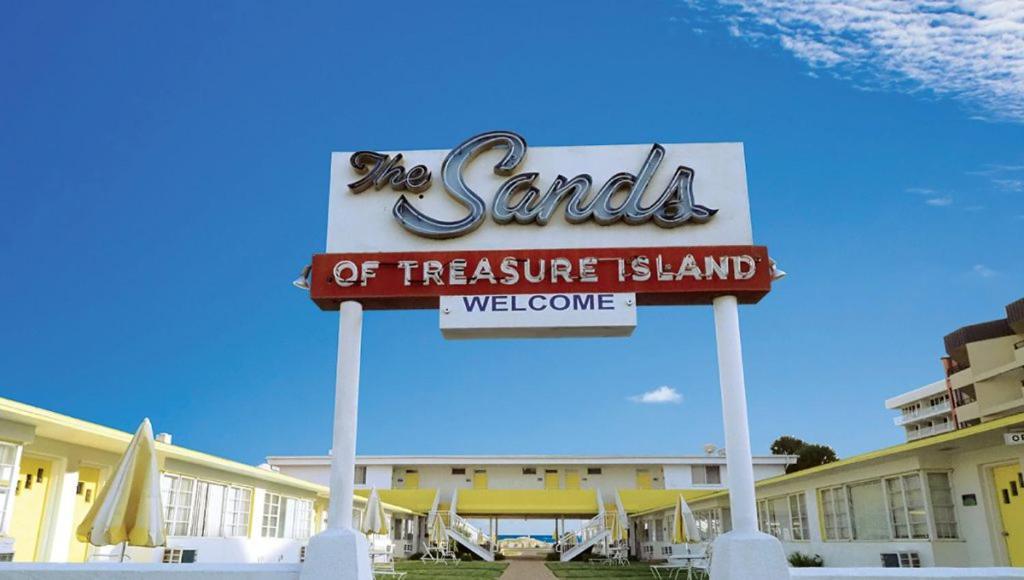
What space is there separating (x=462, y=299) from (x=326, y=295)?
1.74 meters

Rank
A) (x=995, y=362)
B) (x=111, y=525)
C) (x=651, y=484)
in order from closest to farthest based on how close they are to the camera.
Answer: (x=111, y=525) < (x=651, y=484) < (x=995, y=362)

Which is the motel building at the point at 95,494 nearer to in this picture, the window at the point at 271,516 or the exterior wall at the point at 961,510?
the window at the point at 271,516

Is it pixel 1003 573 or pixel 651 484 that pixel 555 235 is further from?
pixel 651 484

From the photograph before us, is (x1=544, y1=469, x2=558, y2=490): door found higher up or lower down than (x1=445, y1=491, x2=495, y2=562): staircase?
higher up

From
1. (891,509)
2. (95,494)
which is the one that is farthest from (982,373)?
(95,494)

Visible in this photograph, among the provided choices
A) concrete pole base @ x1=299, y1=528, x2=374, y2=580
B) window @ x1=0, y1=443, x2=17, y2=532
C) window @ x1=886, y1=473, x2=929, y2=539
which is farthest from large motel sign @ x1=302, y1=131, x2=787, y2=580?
window @ x1=886, y1=473, x2=929, y2=539

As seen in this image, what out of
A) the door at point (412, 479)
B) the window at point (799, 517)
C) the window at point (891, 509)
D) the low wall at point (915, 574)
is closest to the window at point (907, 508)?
the window at point (891, 509)

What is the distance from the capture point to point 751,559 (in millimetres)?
8219

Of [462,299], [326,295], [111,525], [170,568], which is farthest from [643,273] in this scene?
[111,525]

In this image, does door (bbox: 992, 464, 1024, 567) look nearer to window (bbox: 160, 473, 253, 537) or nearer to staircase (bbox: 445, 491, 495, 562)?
window (bbox: 160, 473, 253, 537)

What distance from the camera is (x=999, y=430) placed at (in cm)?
1326

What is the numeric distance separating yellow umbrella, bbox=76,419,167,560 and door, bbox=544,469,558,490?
4177cm

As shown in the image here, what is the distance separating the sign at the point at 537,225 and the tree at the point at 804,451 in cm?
6188

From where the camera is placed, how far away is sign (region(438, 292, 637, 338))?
966 centimetres
